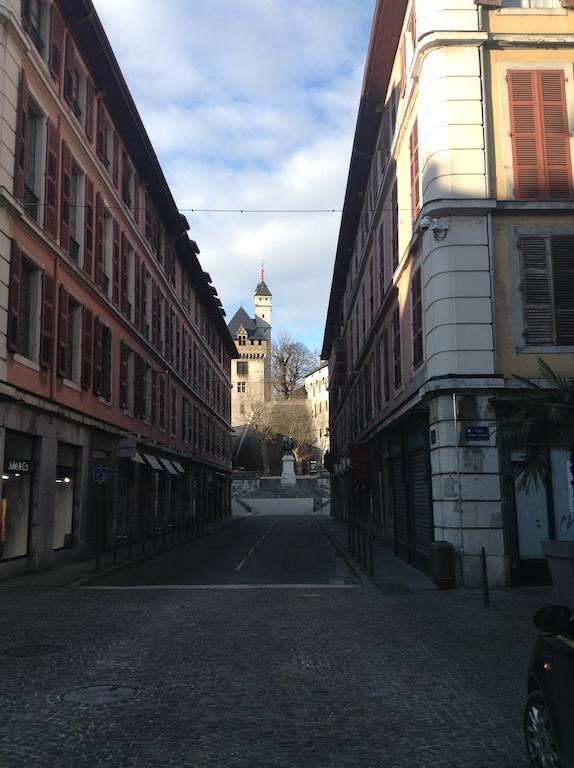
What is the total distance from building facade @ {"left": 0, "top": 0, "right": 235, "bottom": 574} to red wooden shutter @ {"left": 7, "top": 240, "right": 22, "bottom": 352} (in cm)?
4

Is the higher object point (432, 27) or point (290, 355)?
point (290, 355)

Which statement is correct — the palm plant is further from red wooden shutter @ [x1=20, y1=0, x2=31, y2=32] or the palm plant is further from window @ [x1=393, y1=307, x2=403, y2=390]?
red wooden shutter @ [x1=20, y1=0, x2=31, y2=32]

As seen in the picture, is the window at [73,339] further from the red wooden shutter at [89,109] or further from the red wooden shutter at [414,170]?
the red wooden shutter at [414,170]

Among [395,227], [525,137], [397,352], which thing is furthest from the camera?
[395,227]

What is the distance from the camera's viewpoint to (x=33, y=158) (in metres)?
17.3

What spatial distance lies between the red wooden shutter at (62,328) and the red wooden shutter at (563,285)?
1207cm

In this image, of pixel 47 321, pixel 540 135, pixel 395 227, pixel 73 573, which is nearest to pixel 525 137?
pixel 540 135

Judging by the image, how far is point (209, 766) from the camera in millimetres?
4918

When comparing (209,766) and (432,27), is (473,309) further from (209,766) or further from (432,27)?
(209,766)

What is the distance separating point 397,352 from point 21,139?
436 inches

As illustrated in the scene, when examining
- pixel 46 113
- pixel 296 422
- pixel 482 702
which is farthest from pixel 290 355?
pixel 482 702

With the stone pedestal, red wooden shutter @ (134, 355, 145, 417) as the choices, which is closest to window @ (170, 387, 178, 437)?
red wooden shutter @ (134, 355, 145, 417)

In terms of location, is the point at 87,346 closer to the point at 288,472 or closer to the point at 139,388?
the point at 139,388

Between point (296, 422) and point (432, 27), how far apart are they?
73.0 metres
